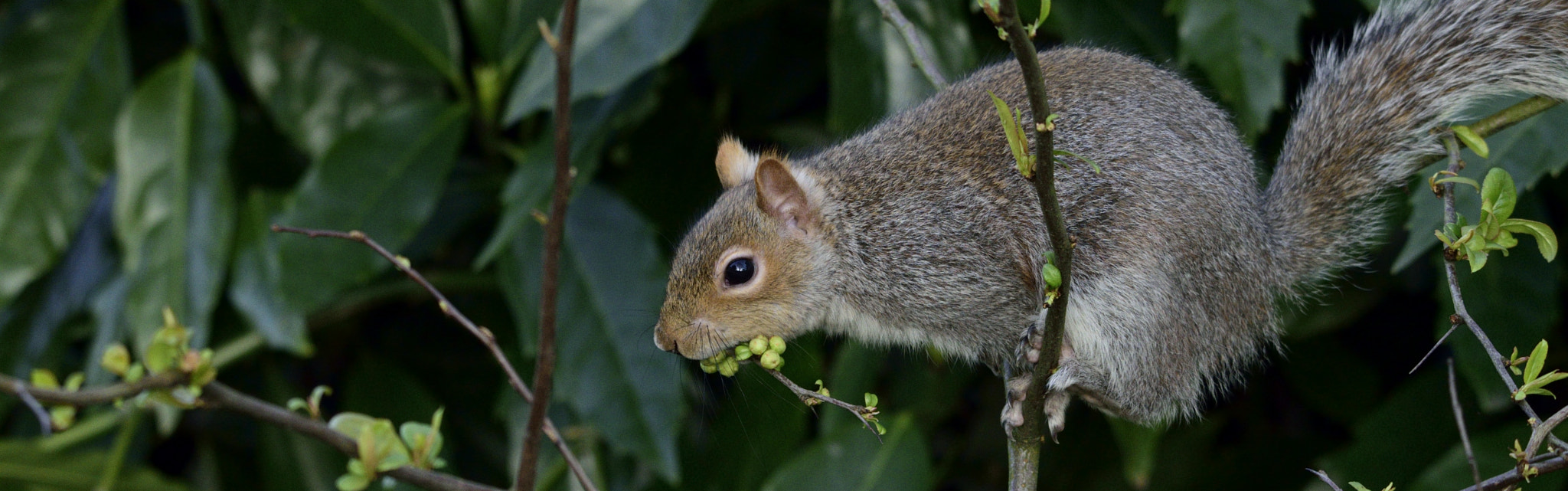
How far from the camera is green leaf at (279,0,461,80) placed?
2.06 metres

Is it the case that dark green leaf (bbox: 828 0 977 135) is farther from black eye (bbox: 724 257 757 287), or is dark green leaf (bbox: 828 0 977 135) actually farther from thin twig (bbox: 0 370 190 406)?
thin twig (bbox: 0 370 190 406)

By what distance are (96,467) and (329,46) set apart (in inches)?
36.1

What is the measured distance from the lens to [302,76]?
2.32 metres

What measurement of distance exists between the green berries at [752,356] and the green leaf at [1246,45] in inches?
27.4

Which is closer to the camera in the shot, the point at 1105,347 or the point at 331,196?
the point at 1105,347

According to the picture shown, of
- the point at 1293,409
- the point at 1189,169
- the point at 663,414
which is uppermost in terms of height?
the point at 1189,169

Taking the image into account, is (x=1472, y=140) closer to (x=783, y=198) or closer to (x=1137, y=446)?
(x=783, y=198)

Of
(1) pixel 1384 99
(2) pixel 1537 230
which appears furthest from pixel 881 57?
(2) pixel 1537 230

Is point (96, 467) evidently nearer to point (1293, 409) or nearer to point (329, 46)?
point (329, 46)

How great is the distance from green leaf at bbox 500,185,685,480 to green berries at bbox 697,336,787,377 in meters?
0.55

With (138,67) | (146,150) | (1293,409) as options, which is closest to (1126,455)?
(1293,409)

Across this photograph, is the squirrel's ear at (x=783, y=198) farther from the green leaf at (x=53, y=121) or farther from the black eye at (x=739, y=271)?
the green leaf at (x=53, y=121)

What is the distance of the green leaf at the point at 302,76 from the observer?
2.31m

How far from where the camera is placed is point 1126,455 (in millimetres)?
1929
